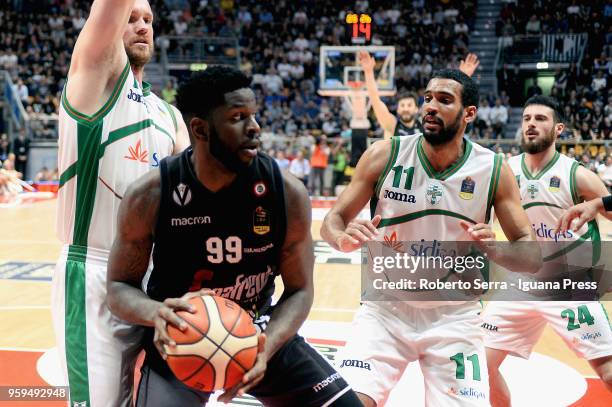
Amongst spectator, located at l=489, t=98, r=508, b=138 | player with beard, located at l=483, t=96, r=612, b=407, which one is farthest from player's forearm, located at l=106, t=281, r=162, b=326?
spectator, located at l=489, t=98, r=508, b=138

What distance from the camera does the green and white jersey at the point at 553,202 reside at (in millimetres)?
4738

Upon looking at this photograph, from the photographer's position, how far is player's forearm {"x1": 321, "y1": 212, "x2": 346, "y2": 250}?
356 centimetres

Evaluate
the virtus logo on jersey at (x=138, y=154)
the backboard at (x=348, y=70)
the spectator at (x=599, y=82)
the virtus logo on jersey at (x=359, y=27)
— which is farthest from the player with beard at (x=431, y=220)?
the spectator at (x=599, y=82)

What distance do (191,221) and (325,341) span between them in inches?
142

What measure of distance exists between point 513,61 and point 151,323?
938 inches

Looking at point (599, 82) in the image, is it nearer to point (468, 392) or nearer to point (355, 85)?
point (355, 85)

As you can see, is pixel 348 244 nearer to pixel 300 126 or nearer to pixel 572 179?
pixel 572 179

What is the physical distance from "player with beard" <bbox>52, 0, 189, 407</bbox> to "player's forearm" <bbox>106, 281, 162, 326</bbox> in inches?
11.3

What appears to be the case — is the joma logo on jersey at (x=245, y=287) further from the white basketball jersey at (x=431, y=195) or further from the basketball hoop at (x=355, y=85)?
the basketball hoop at (x=355, y=85)

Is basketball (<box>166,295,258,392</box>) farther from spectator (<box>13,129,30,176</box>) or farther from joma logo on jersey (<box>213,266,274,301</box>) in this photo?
spectator (<box>13,129,30,176</box>)

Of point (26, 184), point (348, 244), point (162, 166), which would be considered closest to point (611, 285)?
point (348, 244)

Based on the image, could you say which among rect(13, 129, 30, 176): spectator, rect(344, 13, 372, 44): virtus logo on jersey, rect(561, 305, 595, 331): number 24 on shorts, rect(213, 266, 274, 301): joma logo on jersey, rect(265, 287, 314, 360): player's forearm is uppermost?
rect(344, 13, 372, 44): virtus logo on jersey

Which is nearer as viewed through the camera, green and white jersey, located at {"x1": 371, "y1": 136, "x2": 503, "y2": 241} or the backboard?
green and white jersey, located at {"x1": 371, "y1": 136, "x2": 503, "y2": 241}

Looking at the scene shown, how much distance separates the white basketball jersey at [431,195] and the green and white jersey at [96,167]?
1.39m
